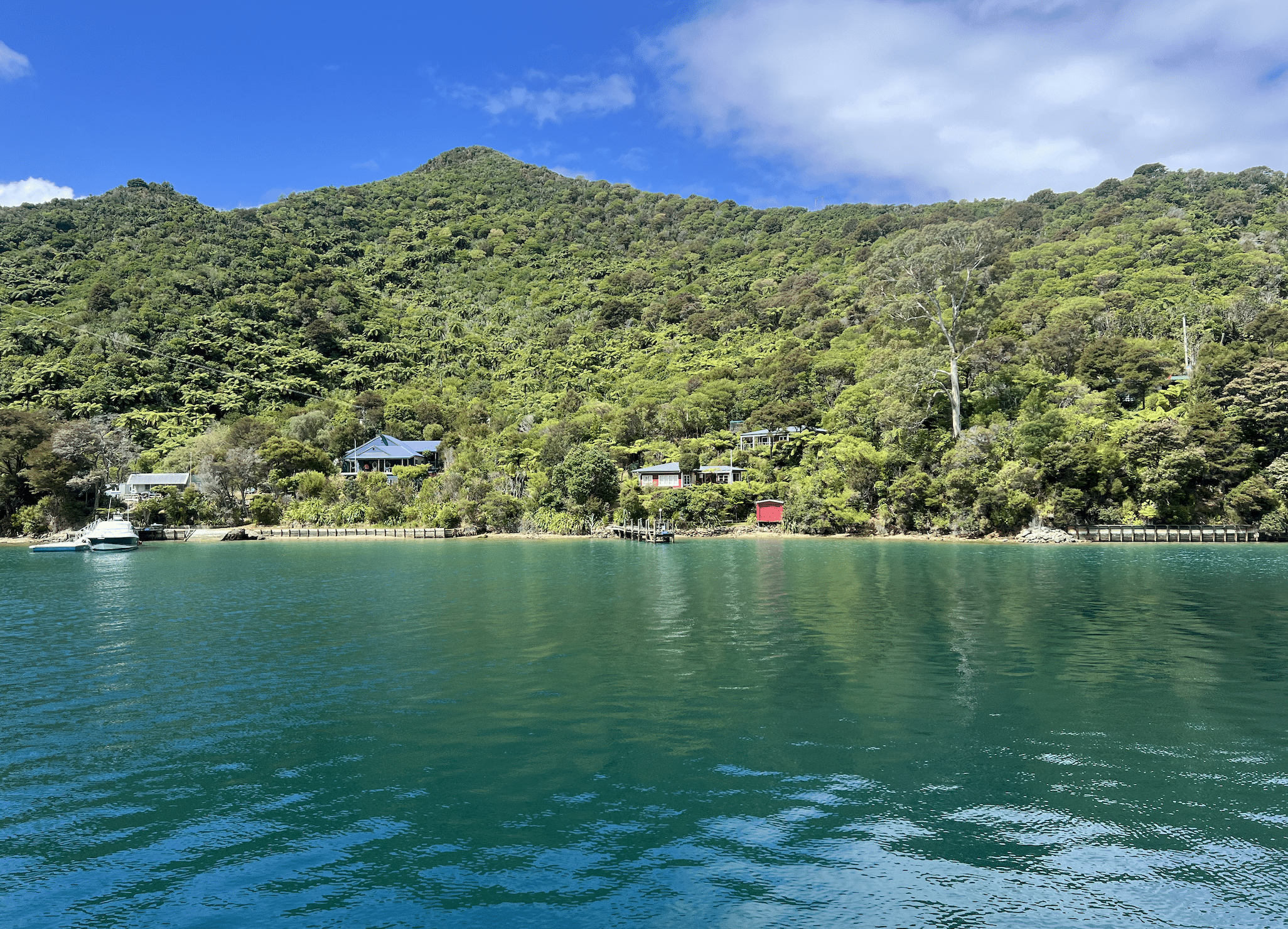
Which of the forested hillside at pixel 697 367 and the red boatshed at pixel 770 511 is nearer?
the forested hillside at pixel 697 367

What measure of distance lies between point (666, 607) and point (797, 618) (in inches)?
218

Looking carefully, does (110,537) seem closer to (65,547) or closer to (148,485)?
(65,547)

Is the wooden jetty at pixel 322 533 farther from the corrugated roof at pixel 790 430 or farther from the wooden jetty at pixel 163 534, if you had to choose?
the corrugated roof at pixel 790 430

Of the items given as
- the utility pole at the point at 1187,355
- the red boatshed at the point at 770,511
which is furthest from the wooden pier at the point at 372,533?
the utility pole at the point at 1187,355

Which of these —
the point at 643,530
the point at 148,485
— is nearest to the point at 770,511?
the point at 643,530

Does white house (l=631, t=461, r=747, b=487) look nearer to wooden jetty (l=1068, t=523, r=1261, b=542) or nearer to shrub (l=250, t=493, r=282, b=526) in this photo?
wooden jetty (l=1068, t=523, r=1261, b=542)

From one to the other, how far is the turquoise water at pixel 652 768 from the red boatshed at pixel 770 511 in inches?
1711

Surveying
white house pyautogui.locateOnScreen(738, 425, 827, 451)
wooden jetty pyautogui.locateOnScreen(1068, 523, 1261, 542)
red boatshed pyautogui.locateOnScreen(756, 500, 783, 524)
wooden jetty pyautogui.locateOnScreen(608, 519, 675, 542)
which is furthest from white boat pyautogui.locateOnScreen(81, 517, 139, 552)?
wooden jetty pyautogui.locateOnScreen(1068, 523, 1261, 542)

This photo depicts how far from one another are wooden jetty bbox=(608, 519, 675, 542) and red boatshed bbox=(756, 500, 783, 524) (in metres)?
9.39

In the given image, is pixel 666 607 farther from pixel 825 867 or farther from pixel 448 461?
pixel 448 461

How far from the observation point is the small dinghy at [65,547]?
6234cm

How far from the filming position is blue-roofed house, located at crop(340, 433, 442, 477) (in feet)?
285

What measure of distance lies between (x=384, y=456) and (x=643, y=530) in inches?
1554

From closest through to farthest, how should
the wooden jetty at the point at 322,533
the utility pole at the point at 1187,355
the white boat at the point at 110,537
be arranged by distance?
the white boat at the point at 110,537, the utility pole at the point at 1187,355, the wooden jetty at the point at 322,533
